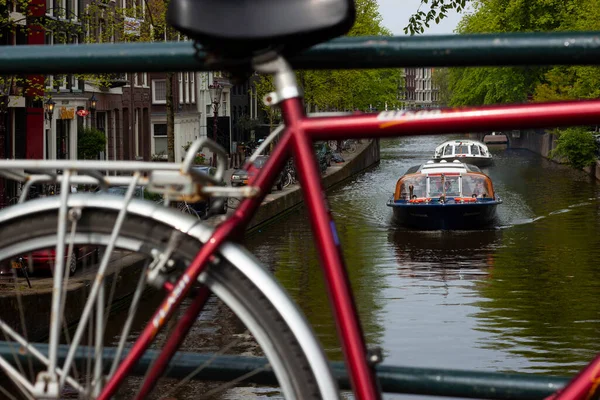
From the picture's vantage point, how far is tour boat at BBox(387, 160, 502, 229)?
37825 millimetres

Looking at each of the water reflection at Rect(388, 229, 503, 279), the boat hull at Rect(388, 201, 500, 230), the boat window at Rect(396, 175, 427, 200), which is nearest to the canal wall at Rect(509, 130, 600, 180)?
the boat window at Rect(396, 175, 427, 200)

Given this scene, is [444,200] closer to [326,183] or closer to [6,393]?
[326,183]

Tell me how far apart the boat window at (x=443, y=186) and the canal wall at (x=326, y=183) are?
3534 mm

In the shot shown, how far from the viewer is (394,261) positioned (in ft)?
104

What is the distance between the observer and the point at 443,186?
38906 millimetres

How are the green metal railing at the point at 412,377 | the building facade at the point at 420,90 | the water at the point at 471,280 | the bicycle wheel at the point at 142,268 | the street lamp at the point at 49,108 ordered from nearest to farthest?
1. the bicycle wheel at the point at 142,268
2. the green metal railing at the point at 412,377
3. the water at the point at 471,280
4. the street lamp at the point at 49,108
5. the building facade at the point at 420,90

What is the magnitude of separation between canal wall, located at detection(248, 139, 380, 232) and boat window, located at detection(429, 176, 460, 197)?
353cm

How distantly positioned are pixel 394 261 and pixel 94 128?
329 inches

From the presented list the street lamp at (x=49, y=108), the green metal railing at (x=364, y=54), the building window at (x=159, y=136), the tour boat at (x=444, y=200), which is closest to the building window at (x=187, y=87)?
the building window at (x=159, y=136)

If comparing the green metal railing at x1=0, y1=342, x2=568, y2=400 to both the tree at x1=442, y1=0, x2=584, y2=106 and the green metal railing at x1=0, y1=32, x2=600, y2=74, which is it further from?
the tree at x1=442, y1=0, x2=584, y2=106

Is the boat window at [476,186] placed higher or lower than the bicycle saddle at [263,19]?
lower

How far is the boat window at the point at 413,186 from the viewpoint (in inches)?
1521

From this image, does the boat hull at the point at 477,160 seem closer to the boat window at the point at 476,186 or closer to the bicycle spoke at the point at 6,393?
the boat window at the point at 476,186

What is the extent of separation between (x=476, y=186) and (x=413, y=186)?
1847mm
